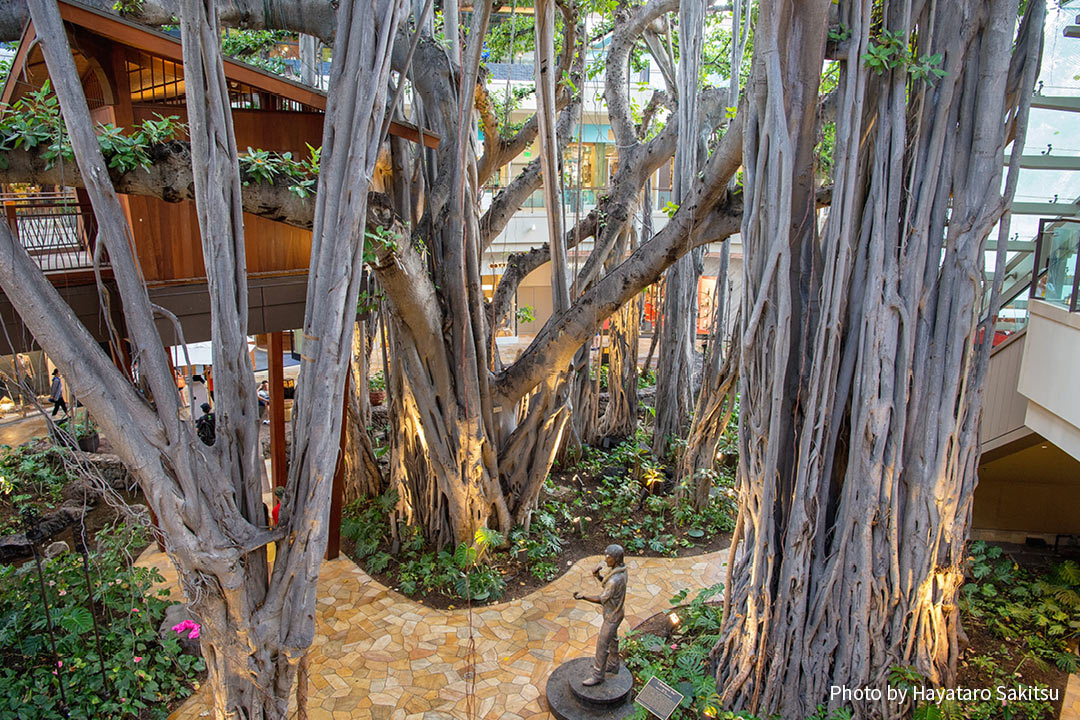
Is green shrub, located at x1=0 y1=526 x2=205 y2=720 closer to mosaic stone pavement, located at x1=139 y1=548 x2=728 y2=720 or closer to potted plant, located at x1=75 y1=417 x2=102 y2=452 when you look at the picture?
mosaic stone pavement, located at x1=139 y1=548 x2=728 y2=720

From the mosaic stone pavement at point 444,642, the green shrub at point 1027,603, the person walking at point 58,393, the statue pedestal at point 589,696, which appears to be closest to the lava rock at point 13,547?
the mosaic stone pavement at point 444,642

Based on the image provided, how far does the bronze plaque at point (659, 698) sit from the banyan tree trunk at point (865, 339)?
41 cm

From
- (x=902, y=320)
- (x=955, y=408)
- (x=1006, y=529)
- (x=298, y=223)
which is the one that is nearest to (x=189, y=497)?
(x=298, y=223)

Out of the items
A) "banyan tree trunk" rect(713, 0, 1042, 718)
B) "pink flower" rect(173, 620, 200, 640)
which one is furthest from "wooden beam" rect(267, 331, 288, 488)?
"banyan tree trunk" rect(713, 0, 1042, 718)

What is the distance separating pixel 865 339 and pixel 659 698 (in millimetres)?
1891

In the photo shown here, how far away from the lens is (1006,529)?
223 inches

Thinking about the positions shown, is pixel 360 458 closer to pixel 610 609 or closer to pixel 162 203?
pixel 162 203

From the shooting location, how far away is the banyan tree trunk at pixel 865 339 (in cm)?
305

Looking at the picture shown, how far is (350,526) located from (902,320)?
425 centimetres

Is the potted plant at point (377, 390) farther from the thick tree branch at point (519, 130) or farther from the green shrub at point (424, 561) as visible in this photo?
the thick tree branch at point (519, 130)

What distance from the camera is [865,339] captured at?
3119mm

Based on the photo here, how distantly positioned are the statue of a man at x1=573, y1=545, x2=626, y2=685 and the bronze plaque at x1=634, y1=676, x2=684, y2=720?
30 cm

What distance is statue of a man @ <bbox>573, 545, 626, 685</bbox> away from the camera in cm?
357

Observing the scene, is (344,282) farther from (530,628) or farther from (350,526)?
(350,526)
